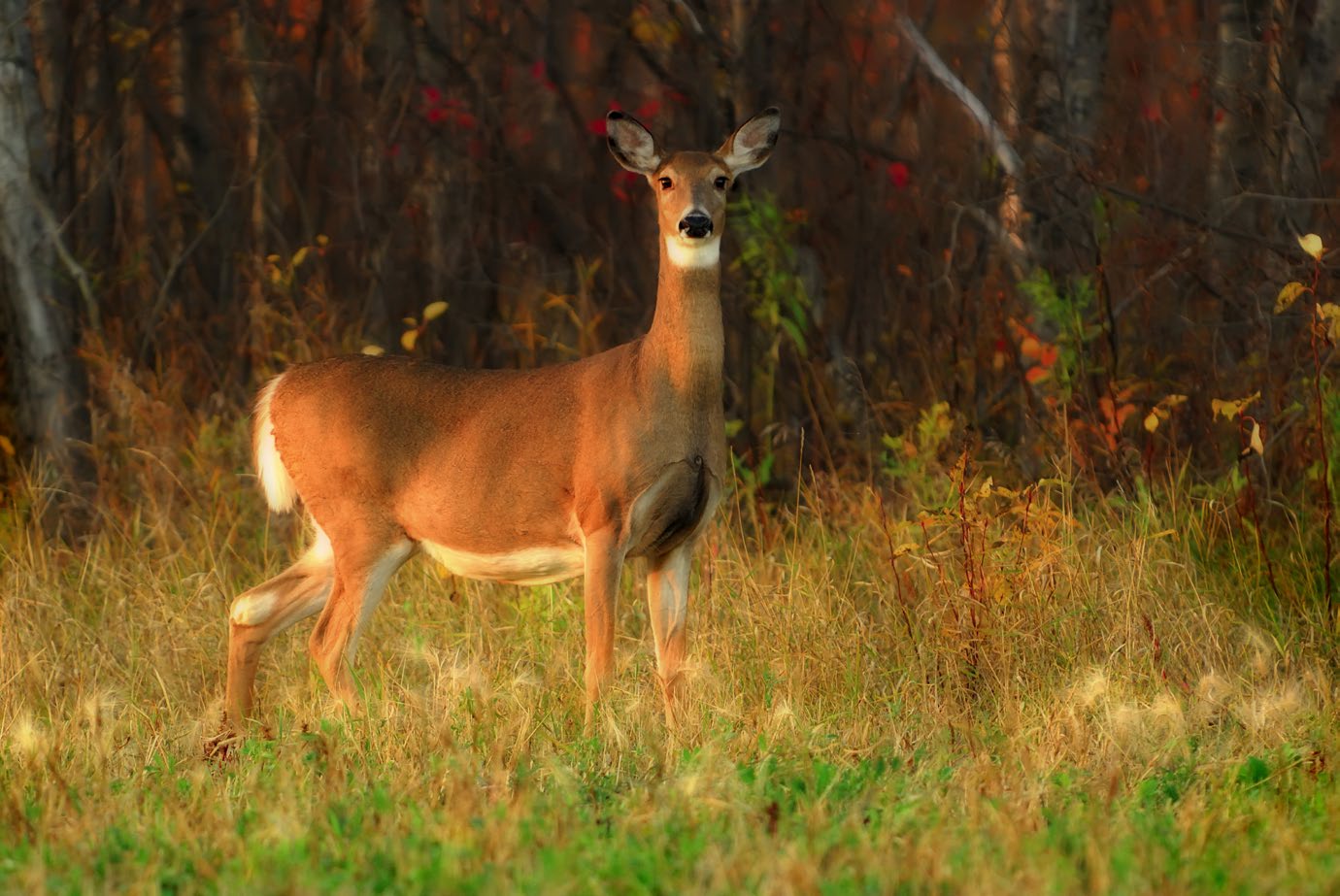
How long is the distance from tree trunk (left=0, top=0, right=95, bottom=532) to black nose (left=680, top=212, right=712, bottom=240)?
3309 mm

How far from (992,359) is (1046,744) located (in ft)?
13.2

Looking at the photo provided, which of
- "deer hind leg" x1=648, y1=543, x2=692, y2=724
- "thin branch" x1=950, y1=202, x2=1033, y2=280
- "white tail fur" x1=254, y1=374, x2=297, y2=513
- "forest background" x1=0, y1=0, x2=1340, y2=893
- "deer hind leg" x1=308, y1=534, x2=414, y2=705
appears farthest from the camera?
→ "thin branch" x1=950, y1=202, x2=1033, y2=280

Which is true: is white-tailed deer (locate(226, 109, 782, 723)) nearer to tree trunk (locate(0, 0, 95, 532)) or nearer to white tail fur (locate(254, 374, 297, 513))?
white tail fur (locate(254, 374, 297, 513))

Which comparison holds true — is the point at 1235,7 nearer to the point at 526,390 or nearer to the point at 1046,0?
the point at 1046,0

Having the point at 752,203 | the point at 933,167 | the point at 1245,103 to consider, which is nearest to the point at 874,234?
the point at 933,167

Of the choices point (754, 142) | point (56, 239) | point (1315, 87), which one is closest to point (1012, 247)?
point (1315, 87)

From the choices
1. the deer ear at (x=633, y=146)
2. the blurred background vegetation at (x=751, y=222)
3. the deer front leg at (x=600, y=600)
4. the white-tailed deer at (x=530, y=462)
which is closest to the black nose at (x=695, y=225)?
the white-tailed deer at (x=530, y=462)

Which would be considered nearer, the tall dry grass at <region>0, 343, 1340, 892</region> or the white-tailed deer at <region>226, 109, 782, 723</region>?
the tall dry grass at <region>0, 343, 1340, 892</region>

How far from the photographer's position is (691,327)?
6012 mm

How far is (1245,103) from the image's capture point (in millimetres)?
7578

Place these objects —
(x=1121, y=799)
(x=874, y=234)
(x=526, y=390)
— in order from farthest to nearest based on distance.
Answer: (x=874, y=234) < (x=526, y=390) < (x=1121, y=799)

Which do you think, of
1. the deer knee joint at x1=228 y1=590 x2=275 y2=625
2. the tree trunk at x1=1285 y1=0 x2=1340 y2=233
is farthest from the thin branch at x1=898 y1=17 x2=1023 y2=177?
the deer knee joint at x1=228 y1=590 x2=275 y2=625

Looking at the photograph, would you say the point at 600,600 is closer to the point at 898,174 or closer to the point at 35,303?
the point at 35,303

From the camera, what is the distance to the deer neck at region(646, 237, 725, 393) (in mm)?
5984
